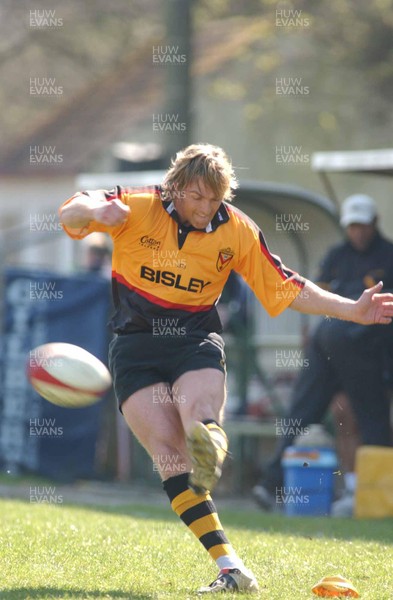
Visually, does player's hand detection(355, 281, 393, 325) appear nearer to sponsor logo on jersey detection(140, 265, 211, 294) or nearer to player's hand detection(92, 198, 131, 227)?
sponsor logo on jersey detection(140, 265, 211, 294)

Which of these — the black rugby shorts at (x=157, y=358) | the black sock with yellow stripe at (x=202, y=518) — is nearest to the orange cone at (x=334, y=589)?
the black sock with yellow stripe at (x=202, y=518)

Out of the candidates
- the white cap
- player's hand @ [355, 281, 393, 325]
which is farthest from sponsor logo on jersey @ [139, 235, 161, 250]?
the white cap

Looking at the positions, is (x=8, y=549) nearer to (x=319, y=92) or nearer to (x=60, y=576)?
(x=60, y=576)

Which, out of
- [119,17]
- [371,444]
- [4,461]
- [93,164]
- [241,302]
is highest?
[119,17]

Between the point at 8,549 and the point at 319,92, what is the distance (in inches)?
843

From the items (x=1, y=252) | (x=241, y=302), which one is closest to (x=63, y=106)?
(x=1, y=252)

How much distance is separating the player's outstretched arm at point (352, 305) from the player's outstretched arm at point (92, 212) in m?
1.16

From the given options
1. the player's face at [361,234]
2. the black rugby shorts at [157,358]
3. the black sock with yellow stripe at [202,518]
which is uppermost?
the player's face at [361,234]

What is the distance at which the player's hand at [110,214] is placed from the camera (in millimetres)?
5902

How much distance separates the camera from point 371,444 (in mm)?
10805

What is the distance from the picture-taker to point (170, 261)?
6383 millimetres

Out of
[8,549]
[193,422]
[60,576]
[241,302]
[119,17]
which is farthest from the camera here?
[119,17]

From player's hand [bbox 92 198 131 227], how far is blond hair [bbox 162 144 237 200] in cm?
42

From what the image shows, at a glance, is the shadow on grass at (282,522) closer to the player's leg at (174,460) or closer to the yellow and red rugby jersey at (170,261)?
the player's leg at (174,460)
